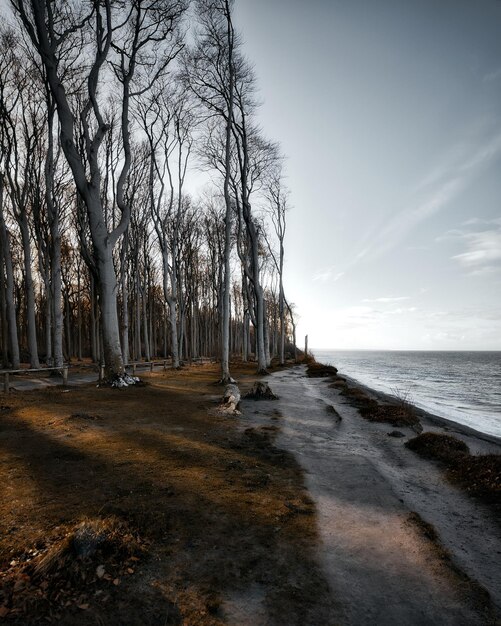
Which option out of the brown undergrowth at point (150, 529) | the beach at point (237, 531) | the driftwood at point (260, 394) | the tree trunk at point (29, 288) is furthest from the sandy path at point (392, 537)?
the tree trunk at point (29, 288)

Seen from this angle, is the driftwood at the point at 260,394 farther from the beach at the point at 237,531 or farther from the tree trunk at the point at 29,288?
the tree trunk at the point at 29,288

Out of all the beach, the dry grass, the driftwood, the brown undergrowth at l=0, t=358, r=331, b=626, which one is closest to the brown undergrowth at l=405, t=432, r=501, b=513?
the dry grass

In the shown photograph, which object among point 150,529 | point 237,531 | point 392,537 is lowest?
point 392,537

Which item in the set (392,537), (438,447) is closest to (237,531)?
(392,537)

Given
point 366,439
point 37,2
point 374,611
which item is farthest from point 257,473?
point 37,2

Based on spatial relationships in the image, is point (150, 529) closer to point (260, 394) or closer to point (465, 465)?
point (465, 465)

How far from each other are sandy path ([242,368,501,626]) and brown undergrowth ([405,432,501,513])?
0.85 feet

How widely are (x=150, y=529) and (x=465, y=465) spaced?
17.4 ft

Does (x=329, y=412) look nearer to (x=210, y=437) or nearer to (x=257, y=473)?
(x=210, y=437)

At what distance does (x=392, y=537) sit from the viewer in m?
3.49

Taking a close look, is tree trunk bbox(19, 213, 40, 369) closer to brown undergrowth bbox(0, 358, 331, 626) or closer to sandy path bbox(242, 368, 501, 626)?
brown undergrowth bbox(0, 358, 331, 626)

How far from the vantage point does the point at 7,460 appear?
514 centimetres

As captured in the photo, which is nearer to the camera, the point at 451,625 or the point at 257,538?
the point at 451,625

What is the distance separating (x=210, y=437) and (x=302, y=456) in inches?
73.9
